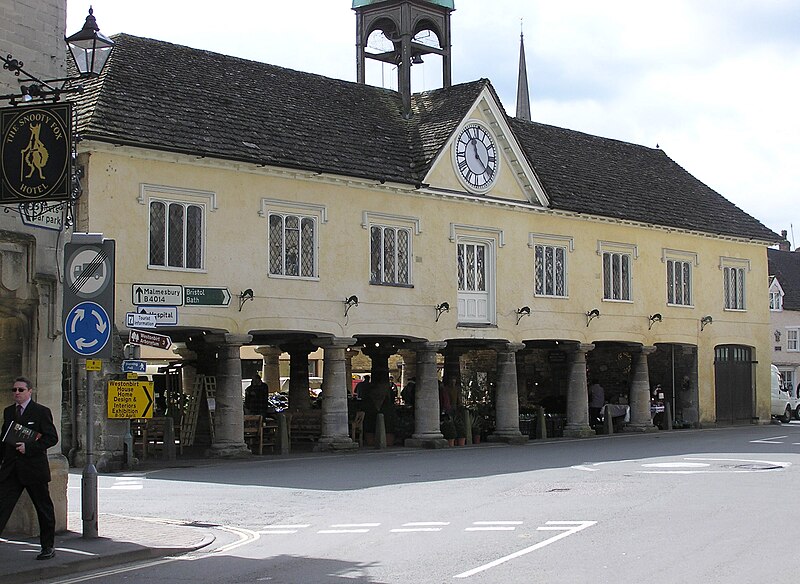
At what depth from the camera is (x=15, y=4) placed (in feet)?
47.9

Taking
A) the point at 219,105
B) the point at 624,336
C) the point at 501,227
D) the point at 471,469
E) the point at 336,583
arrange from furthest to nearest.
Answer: the point at 624,336, the point at 501,227, the point at 219,105, the point at 471,469, the point at 336,583

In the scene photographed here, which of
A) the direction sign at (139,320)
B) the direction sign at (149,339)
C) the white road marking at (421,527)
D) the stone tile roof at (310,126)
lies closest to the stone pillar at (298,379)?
the stone tile roof at (310,126)

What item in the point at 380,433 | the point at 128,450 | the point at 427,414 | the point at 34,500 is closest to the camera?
the point at 34,500

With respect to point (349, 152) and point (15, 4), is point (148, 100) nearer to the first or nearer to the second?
point (349, 152)

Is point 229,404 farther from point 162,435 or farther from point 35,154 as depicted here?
point 35,154

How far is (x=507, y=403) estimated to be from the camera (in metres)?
34.5

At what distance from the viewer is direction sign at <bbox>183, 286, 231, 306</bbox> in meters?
26.7

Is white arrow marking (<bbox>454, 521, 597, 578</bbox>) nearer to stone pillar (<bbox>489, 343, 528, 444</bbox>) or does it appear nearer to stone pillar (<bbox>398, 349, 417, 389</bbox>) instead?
stone pillar (<bbox>489, 343, 528, 444</bbox>)

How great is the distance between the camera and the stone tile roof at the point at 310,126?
27094mm

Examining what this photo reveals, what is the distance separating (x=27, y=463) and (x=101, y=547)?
141 centimetres

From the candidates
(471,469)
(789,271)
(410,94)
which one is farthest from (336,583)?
(789,271)

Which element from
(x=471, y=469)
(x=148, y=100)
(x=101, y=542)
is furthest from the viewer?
(x=148, y=100)

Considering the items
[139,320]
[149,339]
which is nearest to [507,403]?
[139,320]

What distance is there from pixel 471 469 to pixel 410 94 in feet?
50.9
